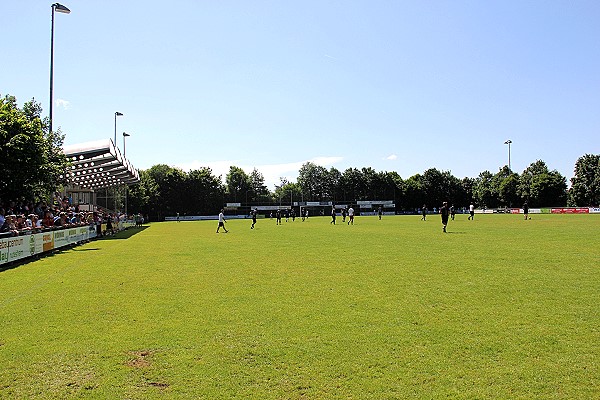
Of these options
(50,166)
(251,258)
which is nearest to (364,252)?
(251,258)

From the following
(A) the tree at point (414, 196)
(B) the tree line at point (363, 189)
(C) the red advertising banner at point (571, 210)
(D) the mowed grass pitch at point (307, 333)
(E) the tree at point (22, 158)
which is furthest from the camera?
(A) the tree at point (414, 196)

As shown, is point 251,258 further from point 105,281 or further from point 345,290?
point 345,290

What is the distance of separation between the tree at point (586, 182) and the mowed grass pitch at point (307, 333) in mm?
99948

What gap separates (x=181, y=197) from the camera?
107812 mm

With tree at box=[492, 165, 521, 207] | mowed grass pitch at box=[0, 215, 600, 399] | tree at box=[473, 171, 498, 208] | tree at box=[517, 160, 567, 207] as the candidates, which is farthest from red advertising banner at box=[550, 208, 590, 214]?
mowed grass pitch at box=[0, 215, 600, 399]

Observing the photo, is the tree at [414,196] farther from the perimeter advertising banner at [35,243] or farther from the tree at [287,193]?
the perimeter advertising banner at [35,243]

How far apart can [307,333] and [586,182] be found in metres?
112

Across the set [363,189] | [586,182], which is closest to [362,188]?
[363,189]

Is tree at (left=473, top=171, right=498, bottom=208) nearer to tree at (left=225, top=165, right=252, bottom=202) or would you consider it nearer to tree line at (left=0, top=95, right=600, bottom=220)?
tree line at (left=0, top=95, right=600, bottom=220)

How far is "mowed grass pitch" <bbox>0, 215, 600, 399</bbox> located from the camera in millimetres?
4969

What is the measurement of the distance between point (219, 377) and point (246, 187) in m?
119

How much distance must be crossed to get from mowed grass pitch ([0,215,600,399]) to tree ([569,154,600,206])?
99.9 m

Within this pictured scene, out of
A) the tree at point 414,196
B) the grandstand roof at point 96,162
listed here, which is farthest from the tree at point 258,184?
the grandstand roof at point 96,162

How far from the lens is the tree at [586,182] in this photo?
98.8 meters
